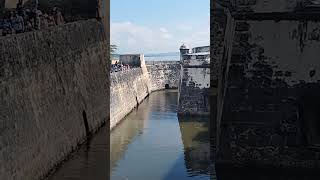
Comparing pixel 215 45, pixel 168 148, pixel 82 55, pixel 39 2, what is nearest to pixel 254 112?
pixel 215 45

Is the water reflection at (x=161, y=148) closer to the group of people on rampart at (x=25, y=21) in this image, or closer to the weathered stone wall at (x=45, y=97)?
the weathered stone wall at (x=45, y=97)

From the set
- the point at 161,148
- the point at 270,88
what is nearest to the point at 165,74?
the point at 161,148

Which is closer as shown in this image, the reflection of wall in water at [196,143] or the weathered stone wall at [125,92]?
the reflection of wall in water at [196,143]

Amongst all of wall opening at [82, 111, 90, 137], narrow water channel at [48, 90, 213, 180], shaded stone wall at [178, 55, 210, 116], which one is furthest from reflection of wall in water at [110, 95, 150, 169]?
shaded stone wall at [178, 55, 210, 116]

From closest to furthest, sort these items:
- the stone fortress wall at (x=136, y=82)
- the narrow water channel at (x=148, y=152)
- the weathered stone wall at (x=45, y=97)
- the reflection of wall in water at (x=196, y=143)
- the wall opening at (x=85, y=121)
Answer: the weathered stone wall at (x=45, y=97) < the narrow water channel at (x=148, y=152) < the reflection of wall in water at (x=196, y=143) < the wall opening at (x=85, y=121) < the stone fortress wall at (x=136, y=82)

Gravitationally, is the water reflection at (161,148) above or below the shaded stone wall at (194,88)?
below

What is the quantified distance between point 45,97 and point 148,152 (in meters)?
4.51

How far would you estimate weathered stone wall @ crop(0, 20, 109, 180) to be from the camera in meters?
9.38

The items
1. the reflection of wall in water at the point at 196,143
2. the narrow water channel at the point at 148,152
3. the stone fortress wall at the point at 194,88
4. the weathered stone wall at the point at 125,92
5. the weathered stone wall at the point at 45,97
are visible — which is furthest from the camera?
the stone fortress wall at the point at 194,88

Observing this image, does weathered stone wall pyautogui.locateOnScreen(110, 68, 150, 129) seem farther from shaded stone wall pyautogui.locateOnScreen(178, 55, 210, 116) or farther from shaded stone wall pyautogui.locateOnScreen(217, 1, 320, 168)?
shaded stone wall pyautogui.locateOnScreen(217, 1, 320, 168)

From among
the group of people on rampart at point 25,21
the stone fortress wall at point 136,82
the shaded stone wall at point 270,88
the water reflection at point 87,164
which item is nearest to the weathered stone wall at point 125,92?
the stone fortress wall at point 136,82

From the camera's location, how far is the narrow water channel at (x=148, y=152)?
40.2 ft

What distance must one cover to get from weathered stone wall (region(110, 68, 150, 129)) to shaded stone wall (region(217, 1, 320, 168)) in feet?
30.6

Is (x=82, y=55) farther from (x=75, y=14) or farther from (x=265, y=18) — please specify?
(x=265, y=18)
